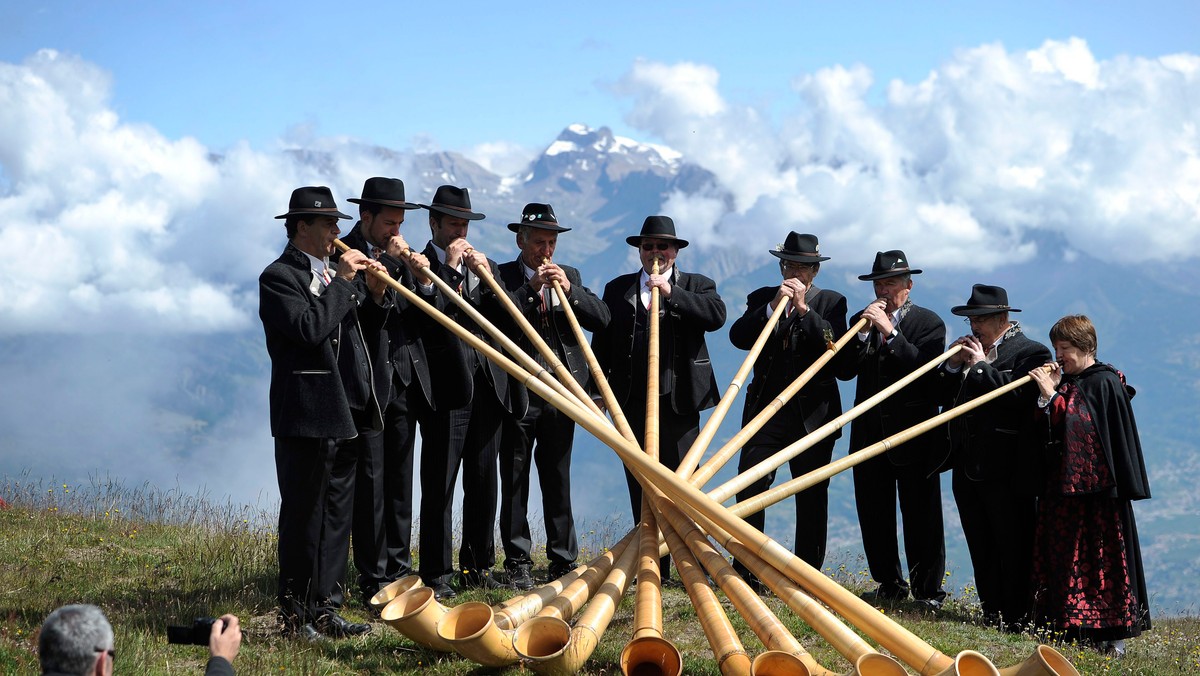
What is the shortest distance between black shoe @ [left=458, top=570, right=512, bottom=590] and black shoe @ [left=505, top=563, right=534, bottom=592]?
76 millimetres

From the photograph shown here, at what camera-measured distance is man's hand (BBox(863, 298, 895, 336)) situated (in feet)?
27.7

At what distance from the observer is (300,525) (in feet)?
21.8

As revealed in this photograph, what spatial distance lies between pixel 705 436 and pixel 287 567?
286cm

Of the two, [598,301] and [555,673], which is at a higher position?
[598,301]

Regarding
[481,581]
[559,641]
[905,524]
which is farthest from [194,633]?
[905,524]

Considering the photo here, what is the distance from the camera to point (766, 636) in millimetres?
5699

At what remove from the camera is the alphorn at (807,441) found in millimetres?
7184

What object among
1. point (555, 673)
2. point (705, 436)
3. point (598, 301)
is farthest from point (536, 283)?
point (555, 673)

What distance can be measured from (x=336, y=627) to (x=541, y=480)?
2.34 meters

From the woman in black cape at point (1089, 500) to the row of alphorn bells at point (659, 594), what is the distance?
398mm

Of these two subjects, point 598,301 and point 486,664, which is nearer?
point 486,664

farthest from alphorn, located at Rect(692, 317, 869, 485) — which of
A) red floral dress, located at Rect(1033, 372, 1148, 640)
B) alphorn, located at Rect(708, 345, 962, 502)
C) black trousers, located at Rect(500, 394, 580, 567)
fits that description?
red floral dress, located at Rect(1033, 372, 1148, 640)

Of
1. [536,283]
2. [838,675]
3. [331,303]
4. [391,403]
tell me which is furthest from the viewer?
[536,283]

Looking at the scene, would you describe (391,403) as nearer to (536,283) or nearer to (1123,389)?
(536,283)
